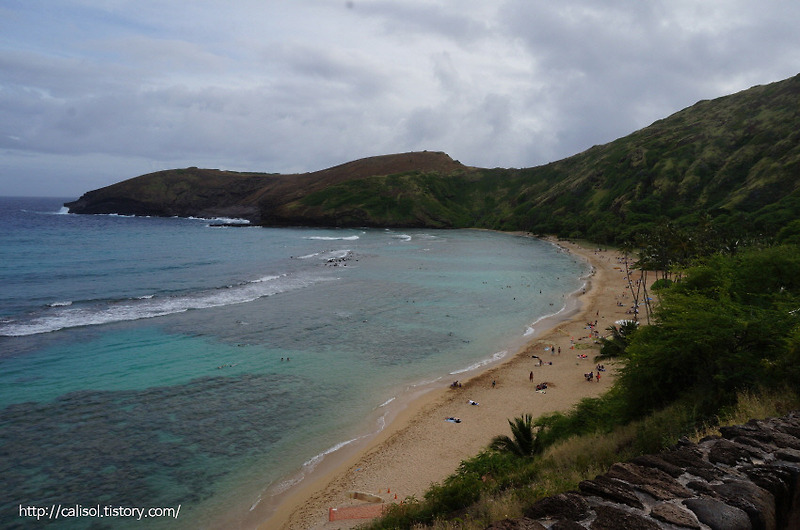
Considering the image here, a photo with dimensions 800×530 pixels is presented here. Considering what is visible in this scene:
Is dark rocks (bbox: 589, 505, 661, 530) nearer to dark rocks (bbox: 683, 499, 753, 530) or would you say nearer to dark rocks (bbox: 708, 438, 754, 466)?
dark rocks (bbox: 683, 499, 753, 530)

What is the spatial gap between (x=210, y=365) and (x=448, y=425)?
18860mm

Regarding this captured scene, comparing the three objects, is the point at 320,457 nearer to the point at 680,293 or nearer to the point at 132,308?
the point at 680,293

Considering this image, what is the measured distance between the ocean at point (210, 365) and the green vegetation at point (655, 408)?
941 centimetres

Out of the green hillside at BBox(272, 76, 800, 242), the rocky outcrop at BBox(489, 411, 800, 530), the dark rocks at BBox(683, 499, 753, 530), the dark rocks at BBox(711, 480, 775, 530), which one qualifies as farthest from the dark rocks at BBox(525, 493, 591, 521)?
the green hillside at BBox(272, 76, 800, 242)

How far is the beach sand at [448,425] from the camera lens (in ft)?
63.4

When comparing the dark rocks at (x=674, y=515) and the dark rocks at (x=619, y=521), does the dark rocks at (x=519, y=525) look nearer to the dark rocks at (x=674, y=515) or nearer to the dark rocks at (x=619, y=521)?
the dark rocks at (x=619, y=521)

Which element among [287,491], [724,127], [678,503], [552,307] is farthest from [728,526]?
[724,127]

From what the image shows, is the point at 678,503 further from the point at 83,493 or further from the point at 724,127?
the point at 724,127

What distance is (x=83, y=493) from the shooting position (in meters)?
19.0

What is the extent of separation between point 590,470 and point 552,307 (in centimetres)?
4511

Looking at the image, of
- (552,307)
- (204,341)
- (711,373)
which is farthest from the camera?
(552,307)

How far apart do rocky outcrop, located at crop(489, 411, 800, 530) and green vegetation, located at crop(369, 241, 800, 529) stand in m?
3.25

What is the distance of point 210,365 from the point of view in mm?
34156

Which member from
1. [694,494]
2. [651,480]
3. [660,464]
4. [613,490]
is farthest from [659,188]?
[613,490]
